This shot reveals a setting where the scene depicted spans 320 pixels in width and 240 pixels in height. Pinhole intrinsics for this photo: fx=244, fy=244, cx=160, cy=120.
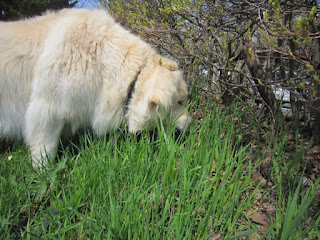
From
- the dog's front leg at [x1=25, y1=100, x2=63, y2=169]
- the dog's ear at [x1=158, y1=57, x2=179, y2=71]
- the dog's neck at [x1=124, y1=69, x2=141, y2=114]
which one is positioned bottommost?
the dog's front leg at [x1=25, y1=100, x2=63, y2=169]

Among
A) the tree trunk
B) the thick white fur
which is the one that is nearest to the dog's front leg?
the thick white fur

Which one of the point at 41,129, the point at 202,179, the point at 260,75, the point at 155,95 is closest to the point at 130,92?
the point at 155,95

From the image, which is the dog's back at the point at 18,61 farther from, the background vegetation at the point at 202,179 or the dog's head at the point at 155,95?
the dog's head at the point at 155,95

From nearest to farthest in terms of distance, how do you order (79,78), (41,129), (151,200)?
(151,200) → (79,78) → (41,129)

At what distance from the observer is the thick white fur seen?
85.7 inches

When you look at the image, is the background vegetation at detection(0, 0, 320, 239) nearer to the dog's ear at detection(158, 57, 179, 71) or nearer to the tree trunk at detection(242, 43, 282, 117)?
the tree trunk at detection(242, 43, 282, 117)

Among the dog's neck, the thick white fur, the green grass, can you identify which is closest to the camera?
the green grass

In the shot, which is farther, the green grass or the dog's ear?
the dog's ear

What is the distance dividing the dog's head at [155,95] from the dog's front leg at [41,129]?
2.29ft

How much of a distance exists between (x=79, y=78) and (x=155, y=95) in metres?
0.68

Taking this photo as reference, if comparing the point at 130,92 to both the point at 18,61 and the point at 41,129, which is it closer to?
the point at 41,129

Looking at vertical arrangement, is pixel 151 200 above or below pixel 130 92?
below

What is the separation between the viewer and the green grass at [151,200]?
1.38m

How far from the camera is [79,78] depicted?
214 cm
